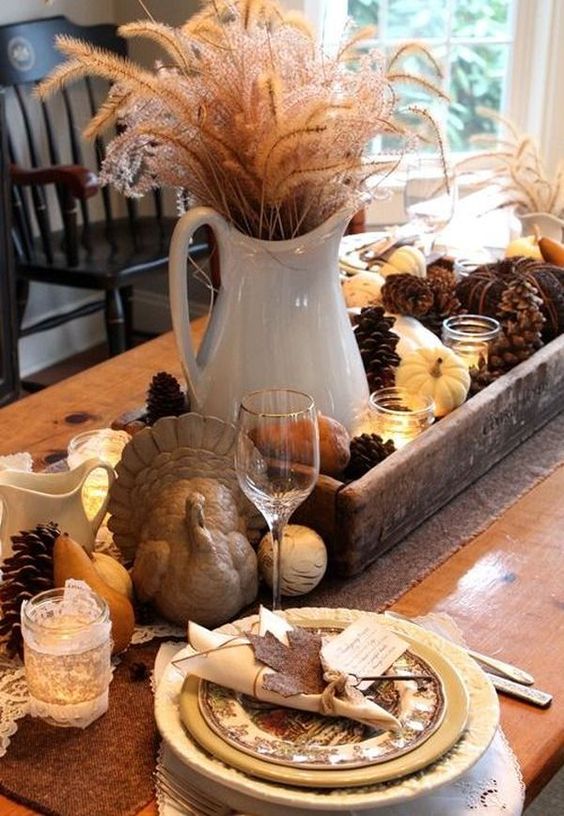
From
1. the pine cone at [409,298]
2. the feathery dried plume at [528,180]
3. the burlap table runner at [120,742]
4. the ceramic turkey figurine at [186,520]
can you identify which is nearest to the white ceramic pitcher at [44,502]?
the ceramic turkey figurine at [186,520]

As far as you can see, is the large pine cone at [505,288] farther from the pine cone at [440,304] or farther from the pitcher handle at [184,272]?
the pitcher handle at [184,272]

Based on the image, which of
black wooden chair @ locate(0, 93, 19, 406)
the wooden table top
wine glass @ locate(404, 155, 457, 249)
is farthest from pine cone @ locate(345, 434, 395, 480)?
black wooden chair @ locate(0, 93, 19, 406)

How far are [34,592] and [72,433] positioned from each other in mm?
475

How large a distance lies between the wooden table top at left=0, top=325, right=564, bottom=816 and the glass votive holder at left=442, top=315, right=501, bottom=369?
0.17m

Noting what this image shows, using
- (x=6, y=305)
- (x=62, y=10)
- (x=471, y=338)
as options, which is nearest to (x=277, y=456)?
(x=471, y=338)

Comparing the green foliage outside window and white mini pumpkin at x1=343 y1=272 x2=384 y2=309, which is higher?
the green foliage outside window

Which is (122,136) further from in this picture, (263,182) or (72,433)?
(72,433)

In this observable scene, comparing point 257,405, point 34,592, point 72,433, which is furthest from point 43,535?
point 72,433

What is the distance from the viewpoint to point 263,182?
3.78ft

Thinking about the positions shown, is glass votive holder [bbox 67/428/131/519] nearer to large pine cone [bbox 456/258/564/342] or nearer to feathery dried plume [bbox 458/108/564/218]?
large pine cone [bbox 456/258/564/342]

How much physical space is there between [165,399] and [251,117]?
0.35 meters

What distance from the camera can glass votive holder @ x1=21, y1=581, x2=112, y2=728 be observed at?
921 millimetres

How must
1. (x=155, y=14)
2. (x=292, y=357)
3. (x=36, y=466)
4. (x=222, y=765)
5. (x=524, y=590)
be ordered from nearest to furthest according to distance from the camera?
(x=222, y=765), (x=524, y=590), (x=292, y=357), (x=36, y=466), (x=155, y=14)

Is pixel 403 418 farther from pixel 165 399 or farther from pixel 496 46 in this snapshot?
pixel 496 46
